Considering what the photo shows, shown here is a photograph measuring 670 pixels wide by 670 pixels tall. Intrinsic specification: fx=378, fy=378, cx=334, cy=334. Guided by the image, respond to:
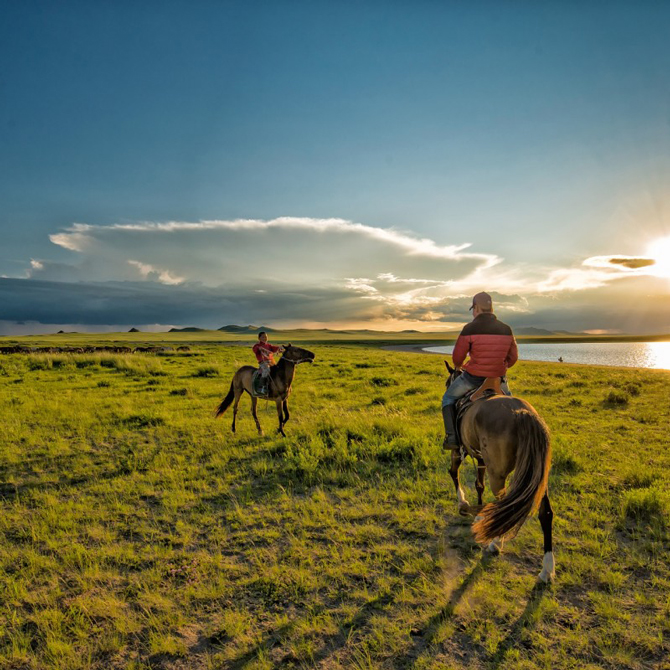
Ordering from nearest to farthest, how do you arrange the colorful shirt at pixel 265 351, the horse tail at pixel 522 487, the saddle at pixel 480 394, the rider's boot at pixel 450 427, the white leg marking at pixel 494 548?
the horse tail at pixel 522 487 < the white leg marking at pixel 494 548 < the saddle at pixel 480 394 < the rider's boot at pixel 450 427 < the colorful shirt at pixel 265 351

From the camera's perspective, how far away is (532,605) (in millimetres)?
4098

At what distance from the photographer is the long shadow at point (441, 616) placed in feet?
11.4

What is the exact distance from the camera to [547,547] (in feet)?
15.3

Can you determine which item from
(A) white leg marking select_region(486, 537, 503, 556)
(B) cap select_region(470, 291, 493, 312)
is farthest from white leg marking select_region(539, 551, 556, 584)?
(B) cap select_region(470, 291, 493, 312)

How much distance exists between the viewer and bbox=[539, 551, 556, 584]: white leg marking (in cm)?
448

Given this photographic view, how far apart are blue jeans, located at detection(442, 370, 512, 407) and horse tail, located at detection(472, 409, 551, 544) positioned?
1.34 meters

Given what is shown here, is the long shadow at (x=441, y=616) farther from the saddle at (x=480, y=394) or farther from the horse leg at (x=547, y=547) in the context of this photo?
the saddle at (x=480, y=394)

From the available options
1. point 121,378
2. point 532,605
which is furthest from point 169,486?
point 121,378

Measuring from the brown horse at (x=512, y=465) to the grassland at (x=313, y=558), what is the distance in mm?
715

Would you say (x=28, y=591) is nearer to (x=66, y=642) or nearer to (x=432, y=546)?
(x=66, y=642)

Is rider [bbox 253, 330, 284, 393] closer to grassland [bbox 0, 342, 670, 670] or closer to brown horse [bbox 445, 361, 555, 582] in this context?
grassland [bbox 0, 342, 670, 670]

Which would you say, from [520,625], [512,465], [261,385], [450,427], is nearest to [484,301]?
[450,427]

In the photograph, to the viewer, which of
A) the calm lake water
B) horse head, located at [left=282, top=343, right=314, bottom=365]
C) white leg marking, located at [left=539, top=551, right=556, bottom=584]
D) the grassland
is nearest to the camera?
the grassland

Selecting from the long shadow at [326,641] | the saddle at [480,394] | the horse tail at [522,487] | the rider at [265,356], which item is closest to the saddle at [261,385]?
the rider at [265,356]
